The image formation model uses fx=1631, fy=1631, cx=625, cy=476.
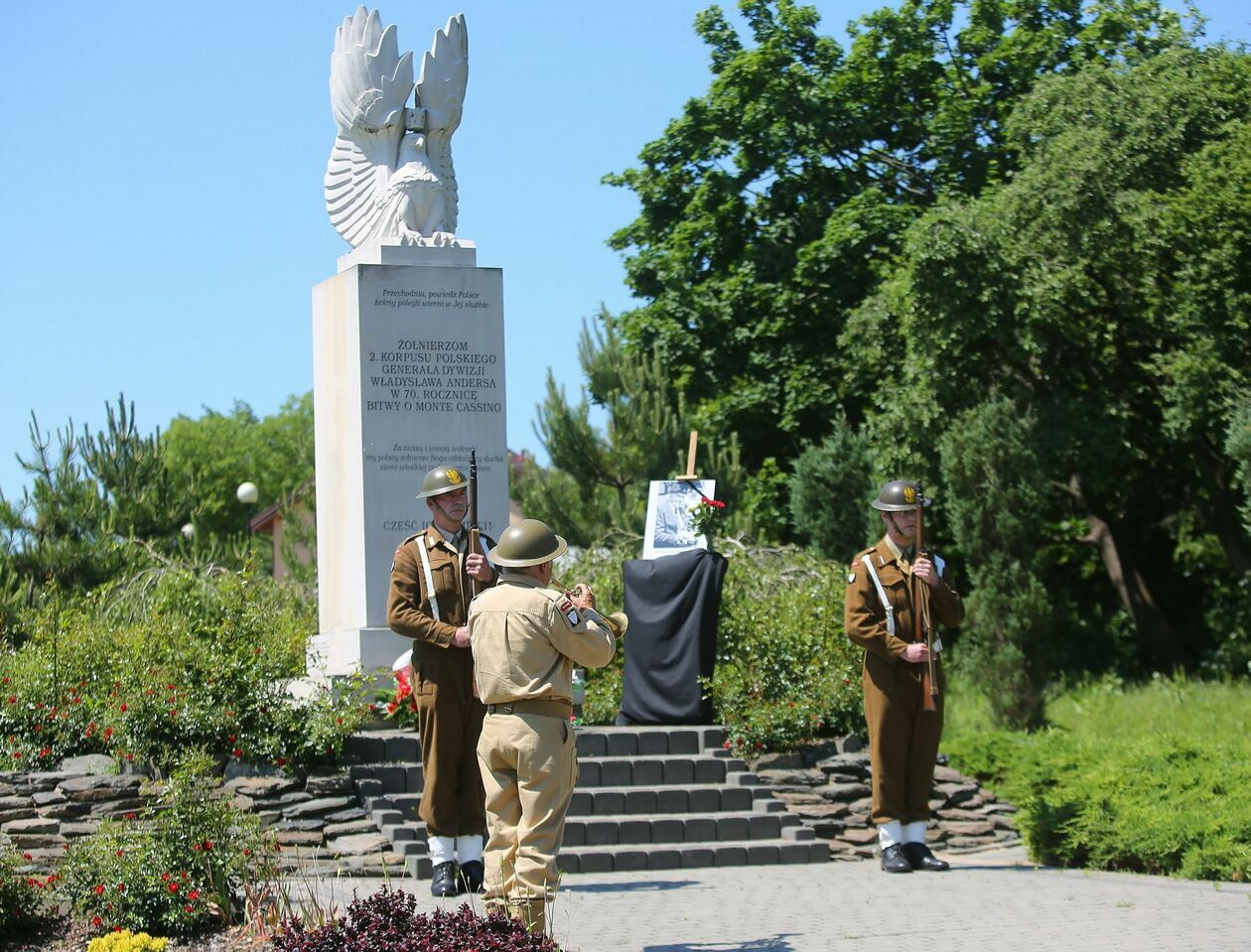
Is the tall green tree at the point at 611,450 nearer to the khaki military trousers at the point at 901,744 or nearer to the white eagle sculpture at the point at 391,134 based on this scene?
the white eagle sculpture at the point at 391,134

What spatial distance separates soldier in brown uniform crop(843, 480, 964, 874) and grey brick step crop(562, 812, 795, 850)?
3.26ft

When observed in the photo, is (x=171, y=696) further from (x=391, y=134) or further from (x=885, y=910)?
(x=391, y=134)

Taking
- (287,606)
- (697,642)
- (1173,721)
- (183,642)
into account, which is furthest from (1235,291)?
(183,642)

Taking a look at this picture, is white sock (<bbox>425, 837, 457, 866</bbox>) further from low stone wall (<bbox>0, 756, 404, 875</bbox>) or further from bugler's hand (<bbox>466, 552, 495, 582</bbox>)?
bugler's hand (<bbox>466, 552, 495, 582</bbox>)

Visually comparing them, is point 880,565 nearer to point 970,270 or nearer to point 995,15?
point 970,270

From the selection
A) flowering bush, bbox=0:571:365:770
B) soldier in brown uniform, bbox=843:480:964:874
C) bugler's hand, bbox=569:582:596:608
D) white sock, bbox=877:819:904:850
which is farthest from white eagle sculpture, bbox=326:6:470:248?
bugler's hand, bbox=569:582:596:608

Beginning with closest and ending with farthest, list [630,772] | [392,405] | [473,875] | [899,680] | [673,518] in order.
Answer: [473,875]
[899,680]
[630,772]
[392,405]
[673,518]

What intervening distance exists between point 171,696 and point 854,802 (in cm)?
457

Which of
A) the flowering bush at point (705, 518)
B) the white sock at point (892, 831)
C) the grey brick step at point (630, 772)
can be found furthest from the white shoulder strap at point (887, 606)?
the flowering bush at point (705, 518)

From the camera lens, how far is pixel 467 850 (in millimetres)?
8594

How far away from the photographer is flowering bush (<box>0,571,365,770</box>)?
10.1 m

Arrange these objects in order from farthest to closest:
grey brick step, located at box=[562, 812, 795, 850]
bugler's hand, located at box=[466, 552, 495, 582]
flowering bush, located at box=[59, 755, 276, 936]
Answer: grey brick step, located at box=[562, 812, 795, 850]
bugler's hand, located at box=[466, 552, 495, 582]
flowering bush, located at box=[59, 755, 276, 936]

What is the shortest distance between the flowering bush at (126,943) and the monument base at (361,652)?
5070mm

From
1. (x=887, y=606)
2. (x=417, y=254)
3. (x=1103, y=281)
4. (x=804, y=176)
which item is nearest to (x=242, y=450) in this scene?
(x=804, y=176)
